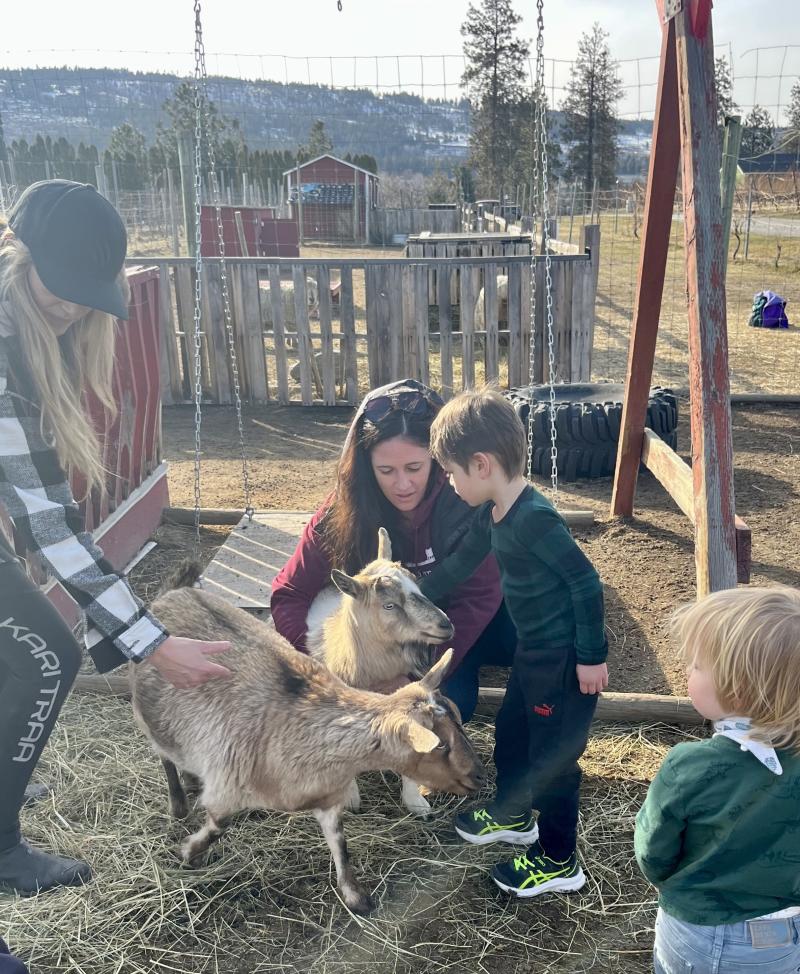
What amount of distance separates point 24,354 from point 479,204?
2237cm

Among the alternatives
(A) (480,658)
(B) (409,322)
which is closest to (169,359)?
(B) (409,322)

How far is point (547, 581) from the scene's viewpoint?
257 centimetres

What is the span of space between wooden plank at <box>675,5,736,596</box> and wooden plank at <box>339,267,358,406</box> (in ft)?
17.5

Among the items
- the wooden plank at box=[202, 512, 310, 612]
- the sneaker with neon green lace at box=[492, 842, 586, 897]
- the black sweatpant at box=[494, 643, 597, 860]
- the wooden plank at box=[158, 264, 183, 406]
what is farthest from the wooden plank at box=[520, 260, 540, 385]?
the sneaker with neon green lace at box=[492, 842, 586, 897]

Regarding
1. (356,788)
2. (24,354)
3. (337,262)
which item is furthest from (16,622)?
(337,262)

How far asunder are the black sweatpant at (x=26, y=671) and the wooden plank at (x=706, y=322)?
96.5 inches

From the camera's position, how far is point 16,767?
2559 mm

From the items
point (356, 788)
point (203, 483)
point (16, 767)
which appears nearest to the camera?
point (16, 767)

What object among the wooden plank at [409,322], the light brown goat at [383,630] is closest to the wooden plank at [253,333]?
the wooden plank at [409,322]

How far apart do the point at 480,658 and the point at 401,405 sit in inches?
48.8

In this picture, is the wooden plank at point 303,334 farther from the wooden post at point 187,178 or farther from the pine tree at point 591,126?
the pine tree at point 591,126

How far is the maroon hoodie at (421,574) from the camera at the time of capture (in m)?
3.44

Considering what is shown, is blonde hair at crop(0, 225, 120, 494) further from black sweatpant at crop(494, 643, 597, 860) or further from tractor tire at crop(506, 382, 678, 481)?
tractor tire at crop(506, 382, 678, 481)

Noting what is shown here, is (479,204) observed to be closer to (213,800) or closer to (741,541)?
(741,541)
